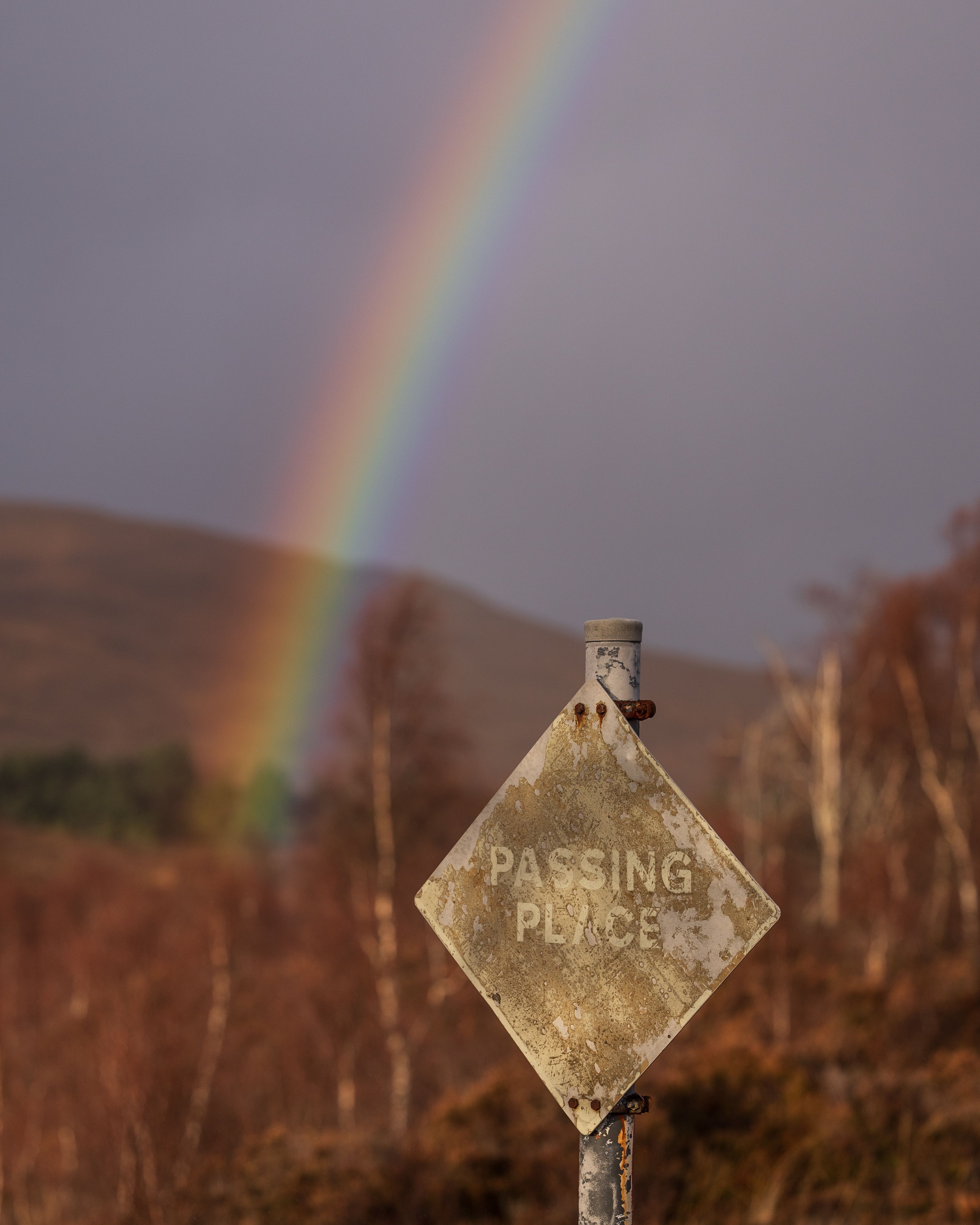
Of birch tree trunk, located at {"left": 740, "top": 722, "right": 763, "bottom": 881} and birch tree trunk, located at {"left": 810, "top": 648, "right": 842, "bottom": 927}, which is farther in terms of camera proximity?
birch tree trunk, located at {"left": 740, "top": 722, "right": 763, "bottom": 881}

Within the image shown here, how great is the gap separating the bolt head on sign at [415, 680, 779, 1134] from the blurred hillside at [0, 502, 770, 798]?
68099mm

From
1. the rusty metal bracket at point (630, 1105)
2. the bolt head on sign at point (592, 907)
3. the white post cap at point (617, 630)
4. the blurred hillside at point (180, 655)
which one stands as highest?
the blurred hillside at point (180, 655)

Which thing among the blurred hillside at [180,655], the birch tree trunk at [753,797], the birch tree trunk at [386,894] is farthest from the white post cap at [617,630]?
the blurred hillside at [180,655]

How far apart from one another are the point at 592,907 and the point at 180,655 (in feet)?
453

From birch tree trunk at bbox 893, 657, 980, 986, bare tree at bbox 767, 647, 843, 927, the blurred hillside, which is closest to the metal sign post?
birch tree trunk at bbox 893, 657, 980, 986

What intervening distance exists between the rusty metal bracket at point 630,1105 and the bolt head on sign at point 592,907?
29mm

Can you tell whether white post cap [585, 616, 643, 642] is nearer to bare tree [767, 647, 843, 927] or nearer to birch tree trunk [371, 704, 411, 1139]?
birch tree trunk [371, 704, 411, 1139]

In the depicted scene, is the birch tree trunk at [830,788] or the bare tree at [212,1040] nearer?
the bare tree at [212,1040]

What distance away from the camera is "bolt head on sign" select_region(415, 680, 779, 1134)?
221cm

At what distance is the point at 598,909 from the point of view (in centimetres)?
227

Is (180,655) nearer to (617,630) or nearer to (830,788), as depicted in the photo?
(830,788)

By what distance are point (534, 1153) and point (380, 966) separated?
18.0ft

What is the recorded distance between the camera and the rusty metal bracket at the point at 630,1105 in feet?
7.28

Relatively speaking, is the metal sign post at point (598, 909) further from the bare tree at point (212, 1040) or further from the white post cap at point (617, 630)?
the bare tree at point (212, 1040)
